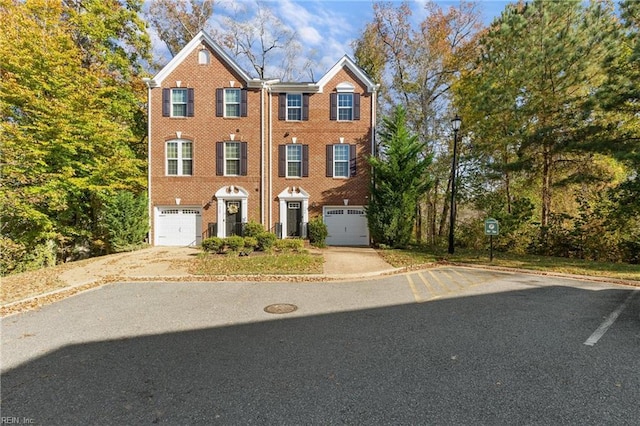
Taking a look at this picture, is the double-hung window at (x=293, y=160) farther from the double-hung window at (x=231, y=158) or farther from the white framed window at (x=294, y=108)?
the double-hung window at (x=231, y=158)

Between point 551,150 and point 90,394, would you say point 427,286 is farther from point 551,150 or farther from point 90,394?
point 551,150

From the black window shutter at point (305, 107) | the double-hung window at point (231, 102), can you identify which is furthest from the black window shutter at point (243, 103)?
the black window shutter at point (305, 107)

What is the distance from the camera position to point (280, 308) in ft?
20.9

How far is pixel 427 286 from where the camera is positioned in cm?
Answer: 826

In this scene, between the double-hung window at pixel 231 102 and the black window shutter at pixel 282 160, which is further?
the black window shutter at pixel 282 160

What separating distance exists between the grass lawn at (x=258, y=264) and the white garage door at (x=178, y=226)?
15.8 feet

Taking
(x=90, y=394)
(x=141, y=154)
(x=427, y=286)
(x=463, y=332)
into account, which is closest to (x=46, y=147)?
(x=141, y=154)

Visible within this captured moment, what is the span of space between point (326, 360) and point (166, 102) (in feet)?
55.5

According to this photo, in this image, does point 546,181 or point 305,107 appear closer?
point 546,181

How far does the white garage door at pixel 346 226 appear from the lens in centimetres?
1708

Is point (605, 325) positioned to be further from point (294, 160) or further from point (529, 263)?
point (294, 160)

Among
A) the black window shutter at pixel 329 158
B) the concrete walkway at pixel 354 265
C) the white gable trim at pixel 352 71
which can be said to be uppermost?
the white gable trim at pixel 352 71

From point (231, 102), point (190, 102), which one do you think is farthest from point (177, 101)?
point (231, 102)

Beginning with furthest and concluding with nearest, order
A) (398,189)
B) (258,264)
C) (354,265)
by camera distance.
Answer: (398,189)
(354,265)
(258,264)
